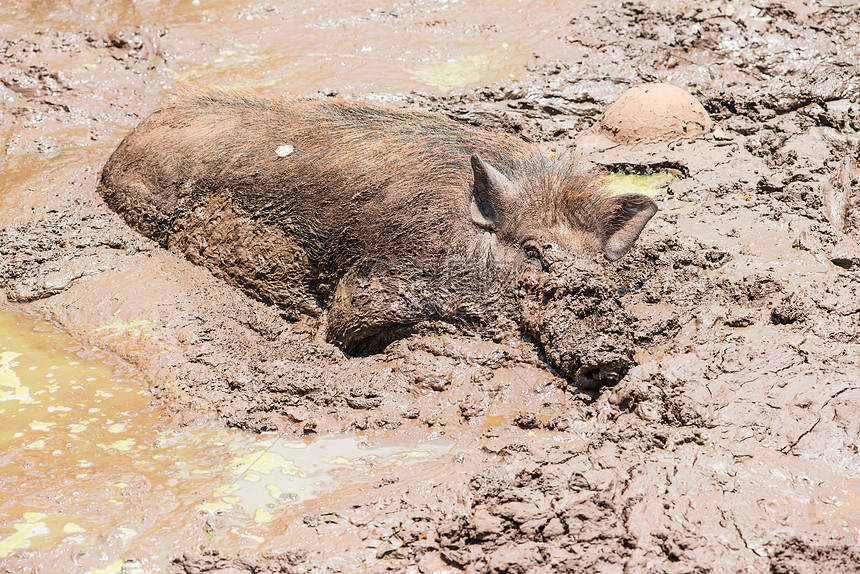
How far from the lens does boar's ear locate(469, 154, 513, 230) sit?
15.9 ft

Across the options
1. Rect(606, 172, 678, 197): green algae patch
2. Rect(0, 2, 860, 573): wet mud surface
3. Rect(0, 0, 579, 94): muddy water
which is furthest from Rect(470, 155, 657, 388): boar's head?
Rect(0, 0, 579, 94): muddy water

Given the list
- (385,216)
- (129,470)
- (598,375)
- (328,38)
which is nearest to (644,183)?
(385,216)

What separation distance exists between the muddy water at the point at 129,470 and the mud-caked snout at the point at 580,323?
1.01 metres

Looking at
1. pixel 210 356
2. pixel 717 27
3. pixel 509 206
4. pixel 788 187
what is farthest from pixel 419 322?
pixel 717 27

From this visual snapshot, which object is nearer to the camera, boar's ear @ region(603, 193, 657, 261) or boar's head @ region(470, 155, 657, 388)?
boar's head @ region(470, 155, 657, 388)

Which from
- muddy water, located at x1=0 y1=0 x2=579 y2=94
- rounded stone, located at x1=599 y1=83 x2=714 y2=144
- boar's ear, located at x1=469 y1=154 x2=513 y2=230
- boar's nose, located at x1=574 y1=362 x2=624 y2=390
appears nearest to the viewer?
boar's nose, located at x1=574 y1=362 x2=624 y2=390

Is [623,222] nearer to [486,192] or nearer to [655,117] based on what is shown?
[486,192]

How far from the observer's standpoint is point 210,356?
5.06 meters

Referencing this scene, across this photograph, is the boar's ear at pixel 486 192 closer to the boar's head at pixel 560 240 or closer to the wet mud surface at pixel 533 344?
the boar's head at pixel 560 240

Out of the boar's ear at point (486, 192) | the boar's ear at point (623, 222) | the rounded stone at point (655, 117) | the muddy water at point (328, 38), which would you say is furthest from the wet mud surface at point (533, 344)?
the boar's ear at point (486, 192)

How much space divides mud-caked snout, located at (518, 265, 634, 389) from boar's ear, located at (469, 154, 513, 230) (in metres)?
0.51

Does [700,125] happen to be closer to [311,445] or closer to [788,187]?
[788,187]

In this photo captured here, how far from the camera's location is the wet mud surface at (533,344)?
3244 mm

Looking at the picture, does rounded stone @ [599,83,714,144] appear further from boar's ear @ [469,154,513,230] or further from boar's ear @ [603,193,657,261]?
boar's ear @ [469,154,513,230]
